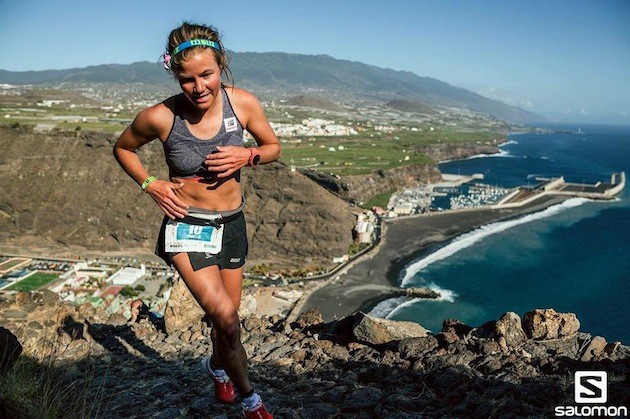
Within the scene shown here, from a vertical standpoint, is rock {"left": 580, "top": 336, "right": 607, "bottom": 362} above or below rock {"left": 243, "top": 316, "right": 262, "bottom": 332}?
above

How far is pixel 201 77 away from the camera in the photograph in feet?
9.75

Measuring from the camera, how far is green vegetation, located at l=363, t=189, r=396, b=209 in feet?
226

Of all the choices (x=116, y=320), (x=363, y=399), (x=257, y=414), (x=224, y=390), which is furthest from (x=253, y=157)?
(x=116, y=320)

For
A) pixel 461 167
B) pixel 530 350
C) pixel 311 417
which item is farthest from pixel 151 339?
pixel 461 167

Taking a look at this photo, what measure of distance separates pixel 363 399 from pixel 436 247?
47.3 meters

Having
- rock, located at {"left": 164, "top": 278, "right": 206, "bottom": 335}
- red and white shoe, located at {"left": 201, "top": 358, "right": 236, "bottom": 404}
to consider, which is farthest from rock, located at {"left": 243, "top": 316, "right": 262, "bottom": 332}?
red and white shoe, located at {"left": 201, "top": 358, "right": 236, "bottom": 404}

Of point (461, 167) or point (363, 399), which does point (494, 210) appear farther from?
point (363, 399)

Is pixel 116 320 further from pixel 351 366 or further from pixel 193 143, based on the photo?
pixel 193 143

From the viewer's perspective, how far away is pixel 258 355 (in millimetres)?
6613

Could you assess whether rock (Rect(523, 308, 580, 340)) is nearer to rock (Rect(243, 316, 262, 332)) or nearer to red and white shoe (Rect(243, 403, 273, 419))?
red and white shoe (Rect(243, 403, 273, 419))

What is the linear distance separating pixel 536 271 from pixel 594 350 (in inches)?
1714

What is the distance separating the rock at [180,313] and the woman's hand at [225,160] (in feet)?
18.8

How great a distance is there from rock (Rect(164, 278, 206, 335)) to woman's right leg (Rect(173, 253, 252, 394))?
492 cm

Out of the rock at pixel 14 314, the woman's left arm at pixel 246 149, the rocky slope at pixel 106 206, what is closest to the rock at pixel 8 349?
the woman's left arm at pixel 246 149
